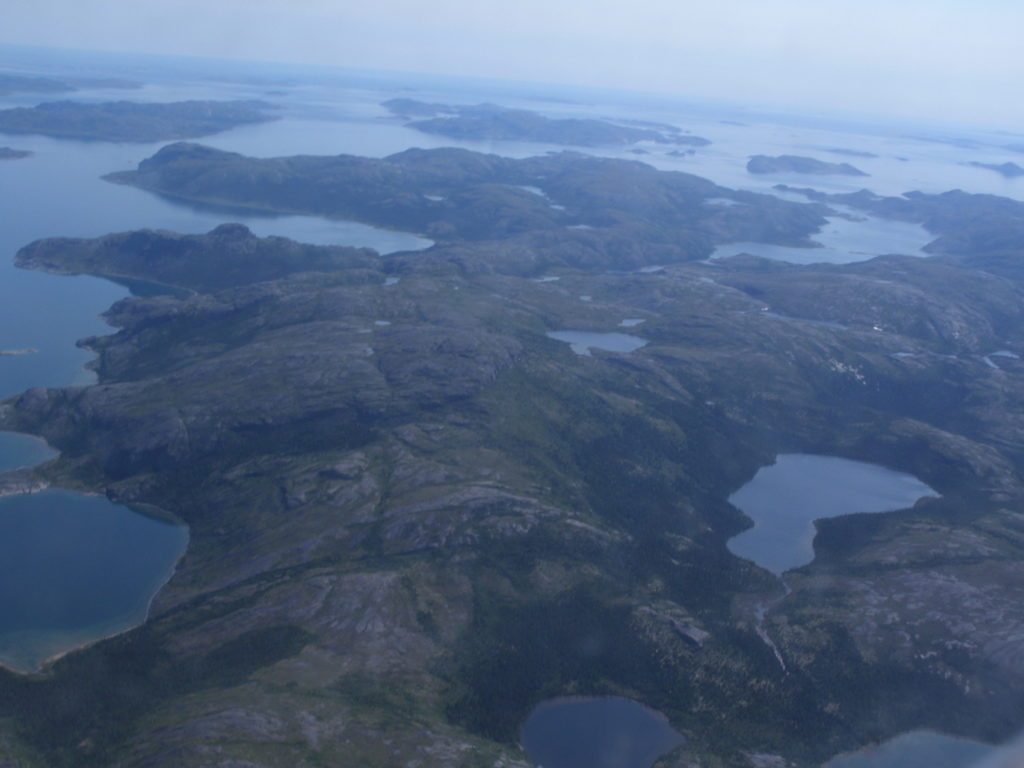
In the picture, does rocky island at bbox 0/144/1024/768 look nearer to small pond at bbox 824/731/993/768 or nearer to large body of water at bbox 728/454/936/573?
small pond at bbox 824/731/993/768

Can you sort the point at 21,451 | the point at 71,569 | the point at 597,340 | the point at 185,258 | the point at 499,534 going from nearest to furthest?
1. the point at 71,569
2. the point at 499,534
3. the point at 21,451
4. the point at 597,340
5. the point at 185,258

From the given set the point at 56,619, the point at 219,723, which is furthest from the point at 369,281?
the point at 219,723

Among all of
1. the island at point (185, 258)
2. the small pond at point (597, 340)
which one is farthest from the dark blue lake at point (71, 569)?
the island at point (185, 258)

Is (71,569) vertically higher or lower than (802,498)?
lower

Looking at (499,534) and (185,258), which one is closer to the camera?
(499,534)

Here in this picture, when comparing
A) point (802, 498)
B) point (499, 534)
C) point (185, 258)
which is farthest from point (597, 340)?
point (185, 258)

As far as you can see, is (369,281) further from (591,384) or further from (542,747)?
(542,747)

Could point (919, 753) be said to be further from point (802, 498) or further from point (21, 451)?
point (21, 451)

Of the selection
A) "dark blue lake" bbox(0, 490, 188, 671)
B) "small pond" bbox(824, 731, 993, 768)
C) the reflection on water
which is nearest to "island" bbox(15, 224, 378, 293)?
the reflection on water
